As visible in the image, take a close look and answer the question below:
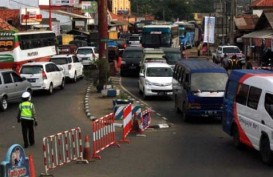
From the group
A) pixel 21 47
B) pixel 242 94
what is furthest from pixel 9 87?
pixel 242 94

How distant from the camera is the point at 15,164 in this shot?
982 cm

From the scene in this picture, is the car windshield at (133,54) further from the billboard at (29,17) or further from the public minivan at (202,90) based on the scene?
the public minivan at (202,90)

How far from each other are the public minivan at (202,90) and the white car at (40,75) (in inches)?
398

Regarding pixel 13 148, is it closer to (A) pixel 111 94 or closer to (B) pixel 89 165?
(B) pixel 89 165

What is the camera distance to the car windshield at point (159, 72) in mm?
29578

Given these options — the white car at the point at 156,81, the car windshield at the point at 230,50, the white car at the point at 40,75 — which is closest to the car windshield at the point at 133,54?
the white car at the point at 40,75

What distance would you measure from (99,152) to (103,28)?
16823 mm

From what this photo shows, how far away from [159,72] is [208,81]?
837 cm

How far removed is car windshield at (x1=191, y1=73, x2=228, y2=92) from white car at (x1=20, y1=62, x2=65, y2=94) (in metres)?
11.4

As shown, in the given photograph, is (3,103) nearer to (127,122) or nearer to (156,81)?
(156,81)

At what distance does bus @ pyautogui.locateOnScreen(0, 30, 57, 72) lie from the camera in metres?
35.8

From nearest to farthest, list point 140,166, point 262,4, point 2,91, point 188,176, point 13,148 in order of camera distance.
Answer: point 13,148
point 188,176
point 140,166
point 2,91
point 262,4

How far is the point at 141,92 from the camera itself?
31.2 metres

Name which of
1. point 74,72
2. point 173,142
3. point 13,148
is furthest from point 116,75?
point 13,148
